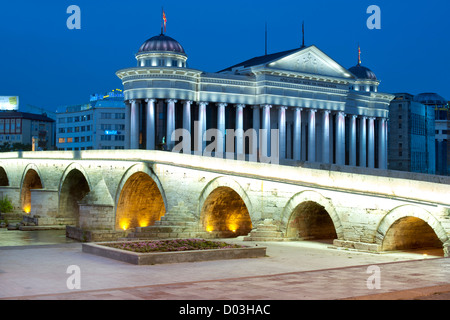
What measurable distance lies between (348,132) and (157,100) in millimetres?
25223

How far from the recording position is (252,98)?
61.7 meters

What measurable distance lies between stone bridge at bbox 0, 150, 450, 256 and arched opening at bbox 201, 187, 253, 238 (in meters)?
0.05

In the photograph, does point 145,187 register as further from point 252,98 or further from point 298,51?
point 298,51

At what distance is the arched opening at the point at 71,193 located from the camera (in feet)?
151

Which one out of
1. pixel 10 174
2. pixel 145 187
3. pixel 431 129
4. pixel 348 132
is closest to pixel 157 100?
pixel 10 174

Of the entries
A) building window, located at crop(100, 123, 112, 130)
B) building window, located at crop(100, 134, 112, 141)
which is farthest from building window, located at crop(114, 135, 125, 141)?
building window, located at crop(100, 123, 112, 130)

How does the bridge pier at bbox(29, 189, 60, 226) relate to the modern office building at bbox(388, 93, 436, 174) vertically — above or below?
below

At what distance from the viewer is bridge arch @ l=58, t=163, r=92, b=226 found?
45.7 m

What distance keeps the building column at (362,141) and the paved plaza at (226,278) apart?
52808mm

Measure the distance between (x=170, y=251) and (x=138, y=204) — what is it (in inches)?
915

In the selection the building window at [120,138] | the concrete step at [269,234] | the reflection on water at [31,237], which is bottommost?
the reflection on water at [31,237]

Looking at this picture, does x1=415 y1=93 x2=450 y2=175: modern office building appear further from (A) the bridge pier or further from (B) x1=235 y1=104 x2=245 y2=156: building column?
(A) the bridge pier

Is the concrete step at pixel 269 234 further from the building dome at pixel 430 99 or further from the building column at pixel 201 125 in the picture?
the building dome at pixel 430 99

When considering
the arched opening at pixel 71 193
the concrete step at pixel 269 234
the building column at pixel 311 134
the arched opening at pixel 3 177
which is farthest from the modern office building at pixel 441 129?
the concrete step at pixel 269 234
